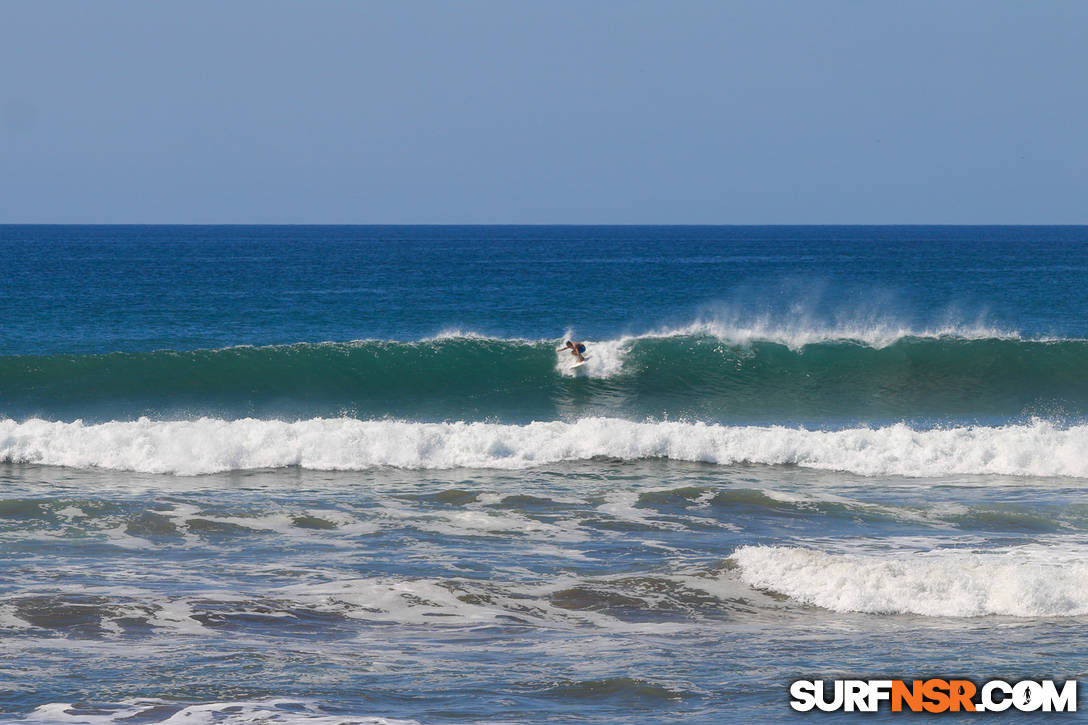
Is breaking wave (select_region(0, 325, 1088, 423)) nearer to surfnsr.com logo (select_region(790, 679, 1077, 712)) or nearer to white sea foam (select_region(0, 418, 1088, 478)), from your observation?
white sea foam (select_region(0, 418, 1088, 478))

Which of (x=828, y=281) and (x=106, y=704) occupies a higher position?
(x=828, y=281)

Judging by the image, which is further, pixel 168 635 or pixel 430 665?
pixel 168 635

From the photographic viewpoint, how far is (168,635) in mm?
9531

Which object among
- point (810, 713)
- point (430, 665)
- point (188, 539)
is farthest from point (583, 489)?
point (810, 713)

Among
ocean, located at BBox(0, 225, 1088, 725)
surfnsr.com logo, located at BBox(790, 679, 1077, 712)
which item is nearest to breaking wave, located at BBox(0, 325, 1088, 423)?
ocean, located at BBox(0, 225, 1088, 725)

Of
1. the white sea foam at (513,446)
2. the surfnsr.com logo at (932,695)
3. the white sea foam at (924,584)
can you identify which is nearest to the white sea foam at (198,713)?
the surfnsr.com logo at (932,695)

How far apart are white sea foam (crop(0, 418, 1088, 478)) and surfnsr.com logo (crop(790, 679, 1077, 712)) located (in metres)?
9.51

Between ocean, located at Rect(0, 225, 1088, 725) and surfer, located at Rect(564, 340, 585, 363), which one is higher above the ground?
surfer, located at Rect(564, 340, 585, 363)

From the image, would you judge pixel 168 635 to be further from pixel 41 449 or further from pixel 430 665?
pixel 41 449

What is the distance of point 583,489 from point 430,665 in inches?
302

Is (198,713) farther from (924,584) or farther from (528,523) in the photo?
(528,523)

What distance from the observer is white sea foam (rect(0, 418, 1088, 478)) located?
17.7m

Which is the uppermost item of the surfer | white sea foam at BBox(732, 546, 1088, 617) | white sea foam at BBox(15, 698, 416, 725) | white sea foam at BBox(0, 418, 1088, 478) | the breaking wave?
the surfer

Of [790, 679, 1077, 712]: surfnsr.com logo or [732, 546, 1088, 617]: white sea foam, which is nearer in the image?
[790, 679, 1077, 712]: surfnsr.com logo
